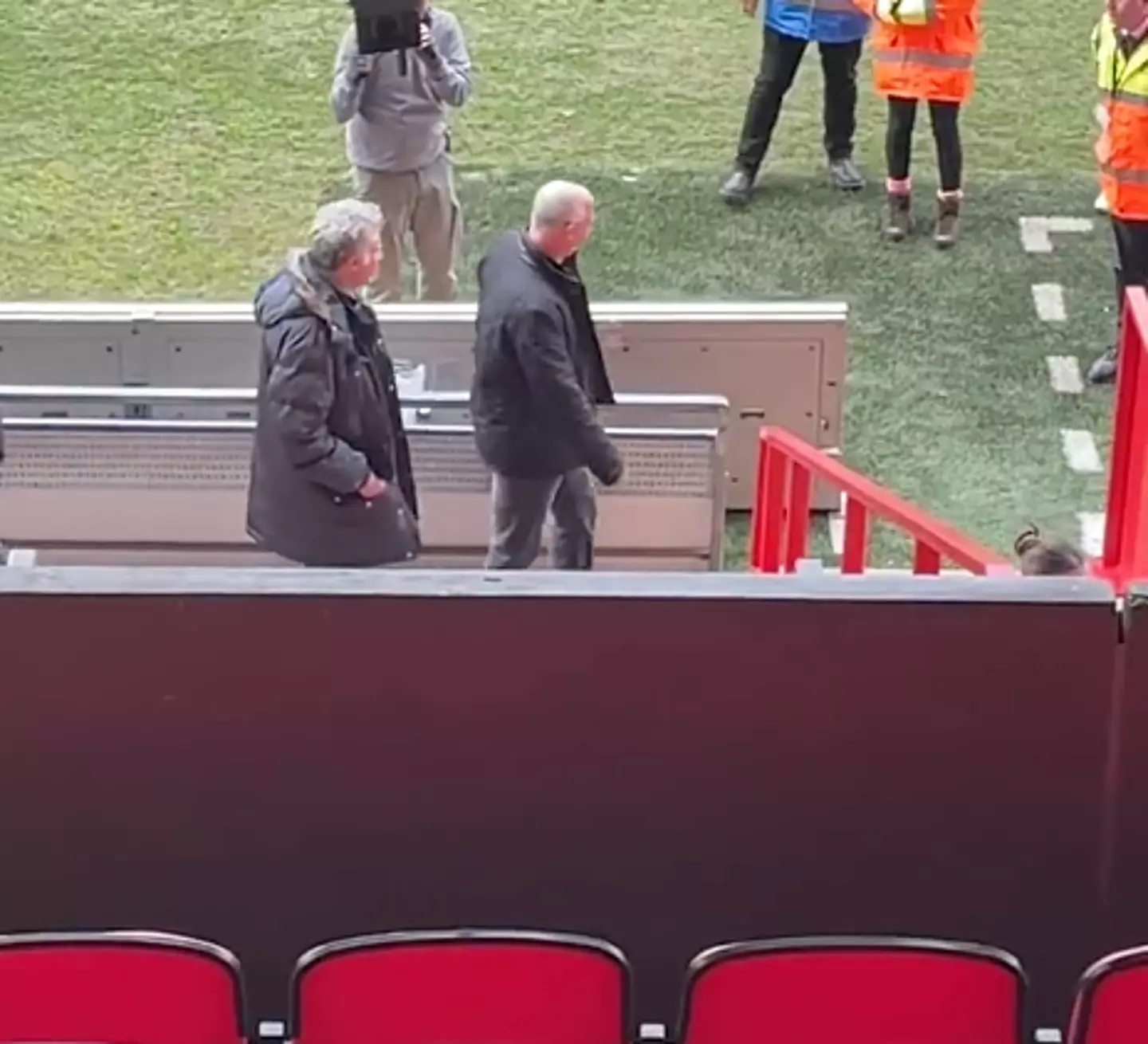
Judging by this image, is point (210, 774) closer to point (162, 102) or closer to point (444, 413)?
point (444, 413)

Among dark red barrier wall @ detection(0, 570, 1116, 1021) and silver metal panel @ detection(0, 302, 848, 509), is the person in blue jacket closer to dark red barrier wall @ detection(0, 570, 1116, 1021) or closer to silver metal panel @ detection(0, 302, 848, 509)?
silver metal panel @ detection(0, 302, 848, 509)

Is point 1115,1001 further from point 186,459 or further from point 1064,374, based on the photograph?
point 1064,374

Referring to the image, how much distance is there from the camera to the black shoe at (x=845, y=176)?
32.2 feet

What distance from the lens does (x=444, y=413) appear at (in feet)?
A: 23.4

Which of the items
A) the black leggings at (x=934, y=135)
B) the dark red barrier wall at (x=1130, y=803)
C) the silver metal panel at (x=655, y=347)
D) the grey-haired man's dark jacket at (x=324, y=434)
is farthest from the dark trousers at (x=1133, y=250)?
the dark red barrier wall at (x=1130, y=803)

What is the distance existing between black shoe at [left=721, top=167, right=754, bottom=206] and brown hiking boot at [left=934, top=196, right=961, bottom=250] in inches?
29.0

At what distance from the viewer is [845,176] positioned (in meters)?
9.83

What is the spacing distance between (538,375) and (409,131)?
1.97 meters

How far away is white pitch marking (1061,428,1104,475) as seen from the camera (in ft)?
26.4

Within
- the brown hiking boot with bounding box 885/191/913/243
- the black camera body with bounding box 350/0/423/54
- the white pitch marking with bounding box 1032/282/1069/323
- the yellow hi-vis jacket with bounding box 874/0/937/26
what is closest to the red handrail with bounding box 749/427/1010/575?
the black camera body with bounding box 350/0/423/54

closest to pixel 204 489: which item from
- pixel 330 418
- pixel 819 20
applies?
pixel 330 418

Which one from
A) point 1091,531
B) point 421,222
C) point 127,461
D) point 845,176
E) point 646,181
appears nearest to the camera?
point 127,461

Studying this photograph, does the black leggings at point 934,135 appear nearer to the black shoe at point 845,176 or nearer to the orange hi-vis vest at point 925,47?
the orange hi-vis vest at point 925,47

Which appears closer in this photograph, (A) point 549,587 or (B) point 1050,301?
(A) point 549,587
